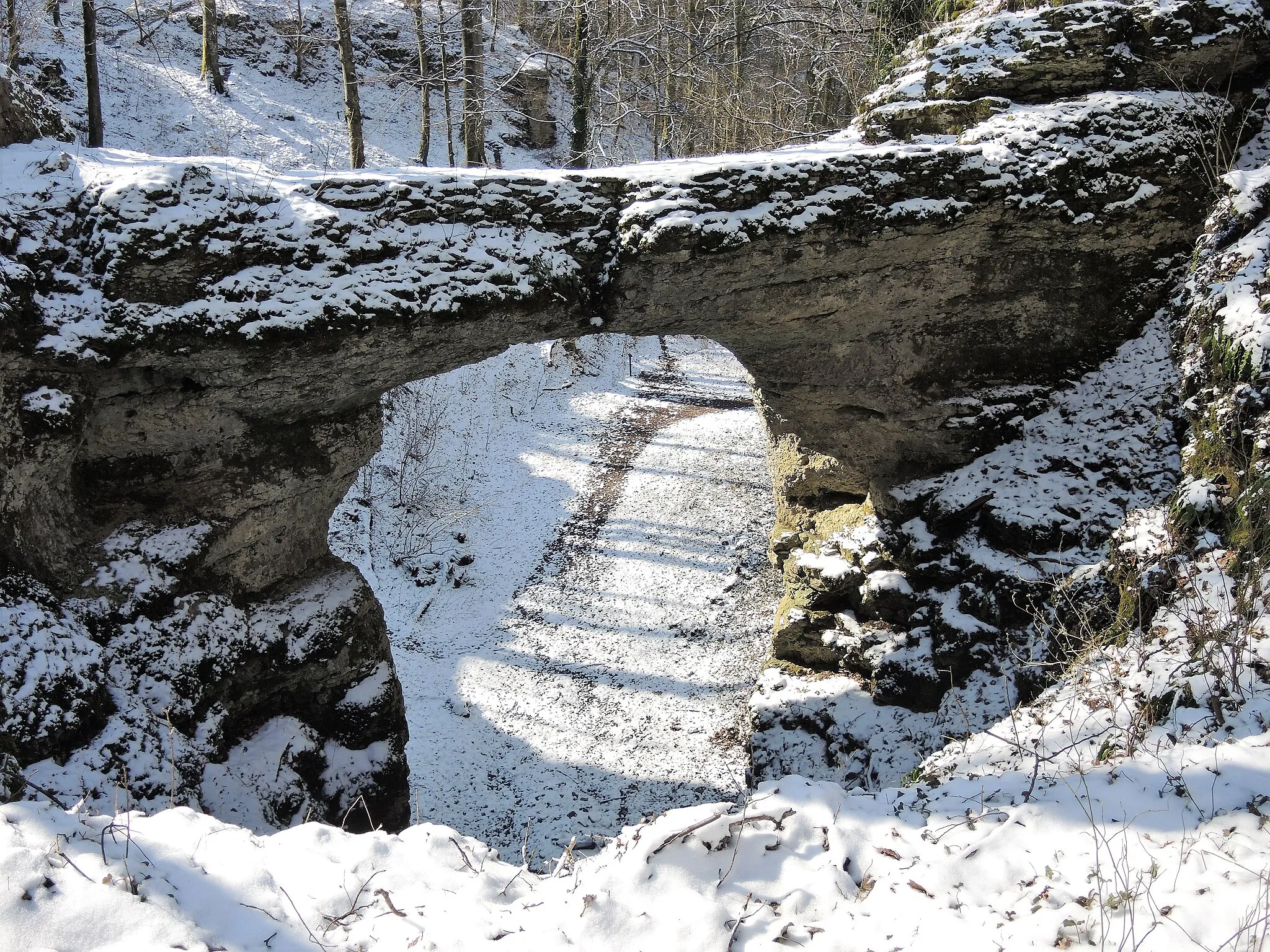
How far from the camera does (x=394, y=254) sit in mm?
6469

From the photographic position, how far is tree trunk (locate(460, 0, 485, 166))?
1418 centimetres

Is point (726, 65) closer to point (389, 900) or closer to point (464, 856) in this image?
point (464, 856)

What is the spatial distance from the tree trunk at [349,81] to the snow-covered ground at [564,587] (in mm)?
4199

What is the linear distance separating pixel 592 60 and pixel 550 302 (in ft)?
45.2

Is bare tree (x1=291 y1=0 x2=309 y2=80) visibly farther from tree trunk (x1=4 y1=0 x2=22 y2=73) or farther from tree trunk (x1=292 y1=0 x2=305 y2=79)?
tree trunk (x1=4 y1=0 x2=22 y2=73)

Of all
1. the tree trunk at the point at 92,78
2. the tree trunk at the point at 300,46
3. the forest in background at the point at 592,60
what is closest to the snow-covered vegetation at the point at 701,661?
the forest in background at the point at 592,60

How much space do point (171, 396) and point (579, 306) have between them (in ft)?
11.3

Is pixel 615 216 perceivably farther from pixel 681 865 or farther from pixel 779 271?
pixel 681 865

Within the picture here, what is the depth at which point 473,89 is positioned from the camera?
14.5 m

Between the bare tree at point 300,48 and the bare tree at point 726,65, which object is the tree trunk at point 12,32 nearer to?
the bare tree at point 726,65

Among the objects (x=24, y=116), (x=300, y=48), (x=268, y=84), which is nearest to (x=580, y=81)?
(x=24, y=116)

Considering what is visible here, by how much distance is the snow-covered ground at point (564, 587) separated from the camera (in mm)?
8969

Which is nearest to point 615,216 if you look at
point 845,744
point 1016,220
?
point 1016,220

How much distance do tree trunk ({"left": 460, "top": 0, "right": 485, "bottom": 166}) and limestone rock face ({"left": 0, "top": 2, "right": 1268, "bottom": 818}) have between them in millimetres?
7945
